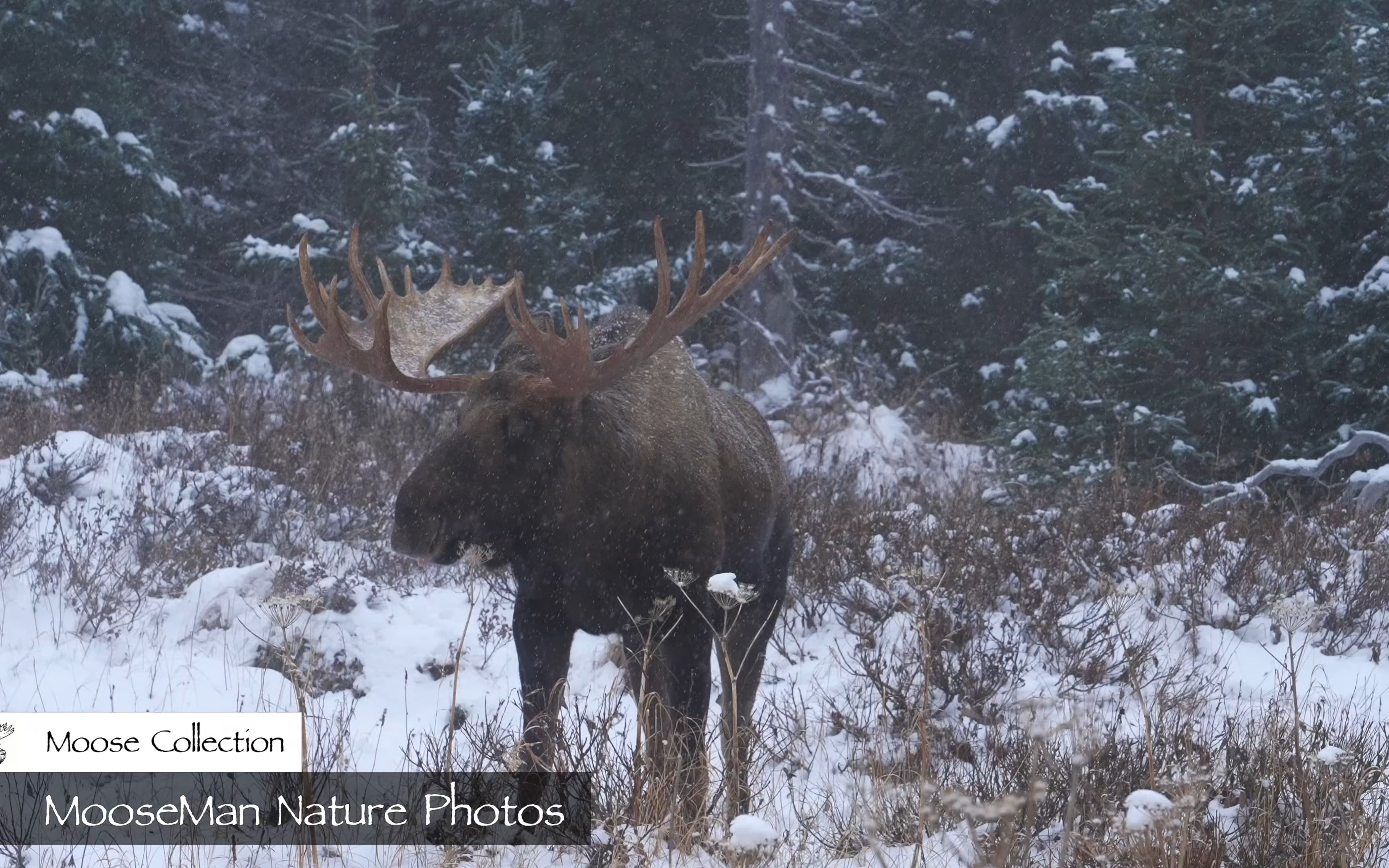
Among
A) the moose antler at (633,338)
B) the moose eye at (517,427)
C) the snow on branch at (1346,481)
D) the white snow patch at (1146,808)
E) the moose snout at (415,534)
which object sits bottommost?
the white snow patch at (1146,808)

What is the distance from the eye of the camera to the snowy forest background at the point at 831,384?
12.5ft

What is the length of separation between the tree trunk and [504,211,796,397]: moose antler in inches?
404

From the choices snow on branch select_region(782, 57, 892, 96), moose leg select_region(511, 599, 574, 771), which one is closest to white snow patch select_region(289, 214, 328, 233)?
snow on branch select_region(782, 57, 892, 96)

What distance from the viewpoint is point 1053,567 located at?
263 inches

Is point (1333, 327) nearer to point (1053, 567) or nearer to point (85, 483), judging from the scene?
point (1053, 567)

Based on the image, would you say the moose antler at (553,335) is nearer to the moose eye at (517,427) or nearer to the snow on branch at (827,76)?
the moose eye at (517,427)

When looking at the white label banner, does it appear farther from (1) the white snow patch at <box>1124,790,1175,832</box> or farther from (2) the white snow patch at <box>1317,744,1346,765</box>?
(2) the white snow patch at <box>1317,744,1346,765</box>

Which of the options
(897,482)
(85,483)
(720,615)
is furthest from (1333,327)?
(85,483)

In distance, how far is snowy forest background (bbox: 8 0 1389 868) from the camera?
3799 mm

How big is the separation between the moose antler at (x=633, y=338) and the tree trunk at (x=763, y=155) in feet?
33.6

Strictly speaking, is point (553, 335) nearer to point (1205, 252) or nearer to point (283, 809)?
point (283, 809)

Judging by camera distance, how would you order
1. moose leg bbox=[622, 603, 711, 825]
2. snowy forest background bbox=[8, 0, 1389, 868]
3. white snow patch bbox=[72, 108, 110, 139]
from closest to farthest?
moose leg bbox=[622, 603, 711, 825] → snowy forest background bbox=[8, 0, 1389, 868] → white snow patch bbox=[72, 108, 110, 139]

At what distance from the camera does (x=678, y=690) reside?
4160 mm

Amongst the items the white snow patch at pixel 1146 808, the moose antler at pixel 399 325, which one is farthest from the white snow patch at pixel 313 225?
the white snow patch at pixel 1146 808
